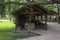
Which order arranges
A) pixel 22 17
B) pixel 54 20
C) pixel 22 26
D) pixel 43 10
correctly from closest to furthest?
pixel 43 10 → pixel 22 26 → pixel 22 17 → pixel 54 20

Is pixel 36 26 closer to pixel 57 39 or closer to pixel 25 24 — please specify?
pixel 25 24

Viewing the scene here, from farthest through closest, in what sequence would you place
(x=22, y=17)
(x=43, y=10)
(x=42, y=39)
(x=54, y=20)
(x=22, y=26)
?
(x=54, y=20) → (x=22, y=17) → (x=22, y=26) → (x=43, y=10) → (x=42, y=39)

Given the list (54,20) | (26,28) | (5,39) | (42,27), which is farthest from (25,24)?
(54,20)

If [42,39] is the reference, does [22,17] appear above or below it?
above

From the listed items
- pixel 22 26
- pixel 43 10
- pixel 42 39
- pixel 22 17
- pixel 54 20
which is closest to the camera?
pixel 42 39

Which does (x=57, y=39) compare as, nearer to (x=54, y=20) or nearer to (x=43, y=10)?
(x=43, y=10)

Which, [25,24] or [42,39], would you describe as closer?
[42,39]

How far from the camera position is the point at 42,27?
22.1 meters

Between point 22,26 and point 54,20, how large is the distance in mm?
14938

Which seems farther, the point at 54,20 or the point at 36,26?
the point at 54,20

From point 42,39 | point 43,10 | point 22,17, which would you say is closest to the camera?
point 42,39

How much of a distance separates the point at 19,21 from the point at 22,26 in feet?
2.61

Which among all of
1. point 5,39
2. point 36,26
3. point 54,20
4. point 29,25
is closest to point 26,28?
point 29,25

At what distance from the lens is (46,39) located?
14.0m
